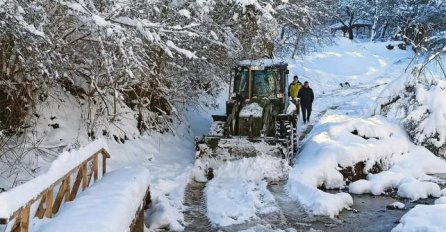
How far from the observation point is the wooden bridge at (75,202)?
13.2 feet

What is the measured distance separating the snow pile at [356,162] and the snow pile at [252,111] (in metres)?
1.39

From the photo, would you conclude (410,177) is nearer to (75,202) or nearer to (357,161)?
(357,161)

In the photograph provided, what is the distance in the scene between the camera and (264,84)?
1306cm

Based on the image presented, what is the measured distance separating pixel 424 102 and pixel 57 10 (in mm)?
9777

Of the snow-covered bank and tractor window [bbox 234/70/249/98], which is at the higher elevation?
tractor window [bbox 234/70/249/98]

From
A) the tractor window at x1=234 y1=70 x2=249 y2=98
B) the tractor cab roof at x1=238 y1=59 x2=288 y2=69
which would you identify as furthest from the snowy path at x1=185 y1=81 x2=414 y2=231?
the tractor cab roof at x1=238 y1=59 x2=288 y2=69

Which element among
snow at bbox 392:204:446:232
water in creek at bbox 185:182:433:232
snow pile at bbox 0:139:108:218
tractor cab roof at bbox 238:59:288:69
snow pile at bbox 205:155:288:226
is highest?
tractor cab roof at bbox 238:59:288:69

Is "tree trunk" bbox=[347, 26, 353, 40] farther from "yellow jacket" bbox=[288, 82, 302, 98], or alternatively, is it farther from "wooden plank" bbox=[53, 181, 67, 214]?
"wooden plank" bbox=[53, 181, 67, 214]

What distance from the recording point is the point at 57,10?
778 cm

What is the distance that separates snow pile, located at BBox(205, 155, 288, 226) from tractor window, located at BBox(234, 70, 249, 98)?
2.63 metres

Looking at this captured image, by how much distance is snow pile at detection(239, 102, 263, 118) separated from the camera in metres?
12.2

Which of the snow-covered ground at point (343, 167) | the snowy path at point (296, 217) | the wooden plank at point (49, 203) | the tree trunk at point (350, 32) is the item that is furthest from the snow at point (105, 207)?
the tree trunk at point (350, 32)

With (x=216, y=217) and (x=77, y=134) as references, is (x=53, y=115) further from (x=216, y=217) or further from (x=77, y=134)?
(x=216, y=217)

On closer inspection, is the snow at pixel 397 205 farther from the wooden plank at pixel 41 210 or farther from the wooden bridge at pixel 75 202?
the wooden plank at pixel 41 210
